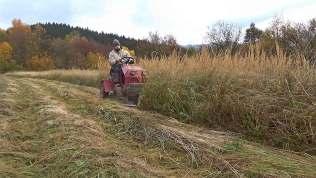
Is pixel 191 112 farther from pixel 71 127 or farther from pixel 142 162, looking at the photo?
pixel 142 162

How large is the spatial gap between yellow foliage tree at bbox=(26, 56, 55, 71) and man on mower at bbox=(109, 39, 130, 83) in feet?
223

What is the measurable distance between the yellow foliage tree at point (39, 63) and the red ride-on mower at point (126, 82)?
68179 mm

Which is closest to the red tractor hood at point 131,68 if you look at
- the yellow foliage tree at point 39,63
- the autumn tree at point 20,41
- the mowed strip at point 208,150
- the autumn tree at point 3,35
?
the mowed strip at point 208,150

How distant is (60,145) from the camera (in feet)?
21.3

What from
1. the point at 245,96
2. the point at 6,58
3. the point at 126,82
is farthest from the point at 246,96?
the point at 6,58

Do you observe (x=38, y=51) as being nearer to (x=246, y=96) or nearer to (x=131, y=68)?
(x=131, y=68)

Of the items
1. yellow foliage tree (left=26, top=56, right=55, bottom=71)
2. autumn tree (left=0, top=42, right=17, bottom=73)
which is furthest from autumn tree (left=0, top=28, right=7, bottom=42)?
yellow foliage tree (left=26, top=56, right=55, bottom=71)

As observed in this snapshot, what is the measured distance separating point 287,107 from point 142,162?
3015 millimetres

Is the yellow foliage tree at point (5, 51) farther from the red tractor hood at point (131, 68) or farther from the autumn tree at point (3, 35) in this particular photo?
the red tractor hood at point (131, 68)

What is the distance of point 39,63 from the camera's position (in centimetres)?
8094

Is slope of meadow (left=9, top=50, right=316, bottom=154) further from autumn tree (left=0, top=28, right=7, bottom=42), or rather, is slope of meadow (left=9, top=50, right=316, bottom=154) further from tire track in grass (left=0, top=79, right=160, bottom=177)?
autumn tree (left=0, top=28, right=7, bottom=42)

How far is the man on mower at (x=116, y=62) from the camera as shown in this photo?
13.5 metres

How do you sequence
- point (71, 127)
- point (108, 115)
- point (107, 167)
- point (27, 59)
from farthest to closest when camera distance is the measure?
point (27, 59) < point (108, 115) < point (71, 127) < point (107, 167)

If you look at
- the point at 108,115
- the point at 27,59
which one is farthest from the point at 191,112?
the point at 27,59
